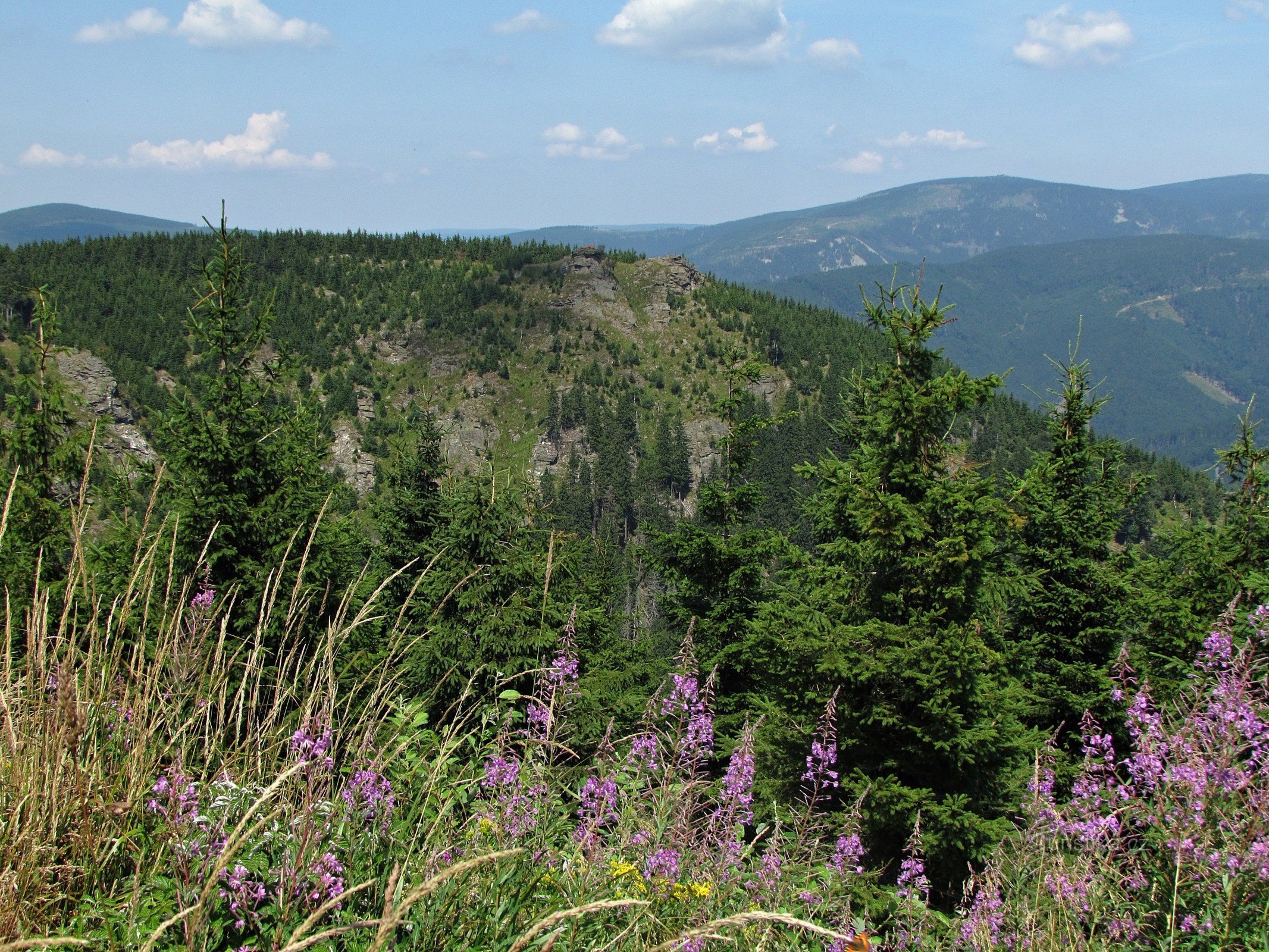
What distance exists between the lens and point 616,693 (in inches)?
571

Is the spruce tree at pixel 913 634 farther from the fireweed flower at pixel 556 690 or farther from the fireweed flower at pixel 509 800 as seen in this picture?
the fireweed flower at pixel 509 800

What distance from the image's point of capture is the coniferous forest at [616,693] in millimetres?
2223

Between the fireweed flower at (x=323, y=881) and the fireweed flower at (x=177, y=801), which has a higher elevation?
the fireweed flower at (x=177, y=801)

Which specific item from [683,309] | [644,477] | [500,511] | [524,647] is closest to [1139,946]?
[524,647]

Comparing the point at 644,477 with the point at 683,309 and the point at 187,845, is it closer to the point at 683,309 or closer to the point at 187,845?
the point at 683,309

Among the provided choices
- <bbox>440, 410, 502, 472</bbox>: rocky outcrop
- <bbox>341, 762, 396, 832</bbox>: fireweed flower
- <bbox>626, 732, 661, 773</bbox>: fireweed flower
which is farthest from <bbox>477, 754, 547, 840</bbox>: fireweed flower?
<bbox>440, 410, 502, 472</bbox>: rocky outcrop

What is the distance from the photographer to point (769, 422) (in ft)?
56.1

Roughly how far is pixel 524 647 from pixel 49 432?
10.2 meters

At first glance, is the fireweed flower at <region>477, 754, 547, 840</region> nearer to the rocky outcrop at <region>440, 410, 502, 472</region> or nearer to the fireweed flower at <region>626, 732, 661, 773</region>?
the fireweed flower at <region>626, 732, 661, 773</region>

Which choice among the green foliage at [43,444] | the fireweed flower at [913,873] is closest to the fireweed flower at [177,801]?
the fireweed flower at [913,873]

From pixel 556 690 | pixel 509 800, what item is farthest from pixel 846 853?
pixel 509 800

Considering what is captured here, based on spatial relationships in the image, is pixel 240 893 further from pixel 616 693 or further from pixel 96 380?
pixel 96 380

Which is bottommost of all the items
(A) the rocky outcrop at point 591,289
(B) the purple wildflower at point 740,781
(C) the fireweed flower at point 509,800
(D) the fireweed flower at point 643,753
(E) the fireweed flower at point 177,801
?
(B) the purple wildflower at point 740,781

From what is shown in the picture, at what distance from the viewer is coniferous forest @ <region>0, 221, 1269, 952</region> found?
7.29ft
